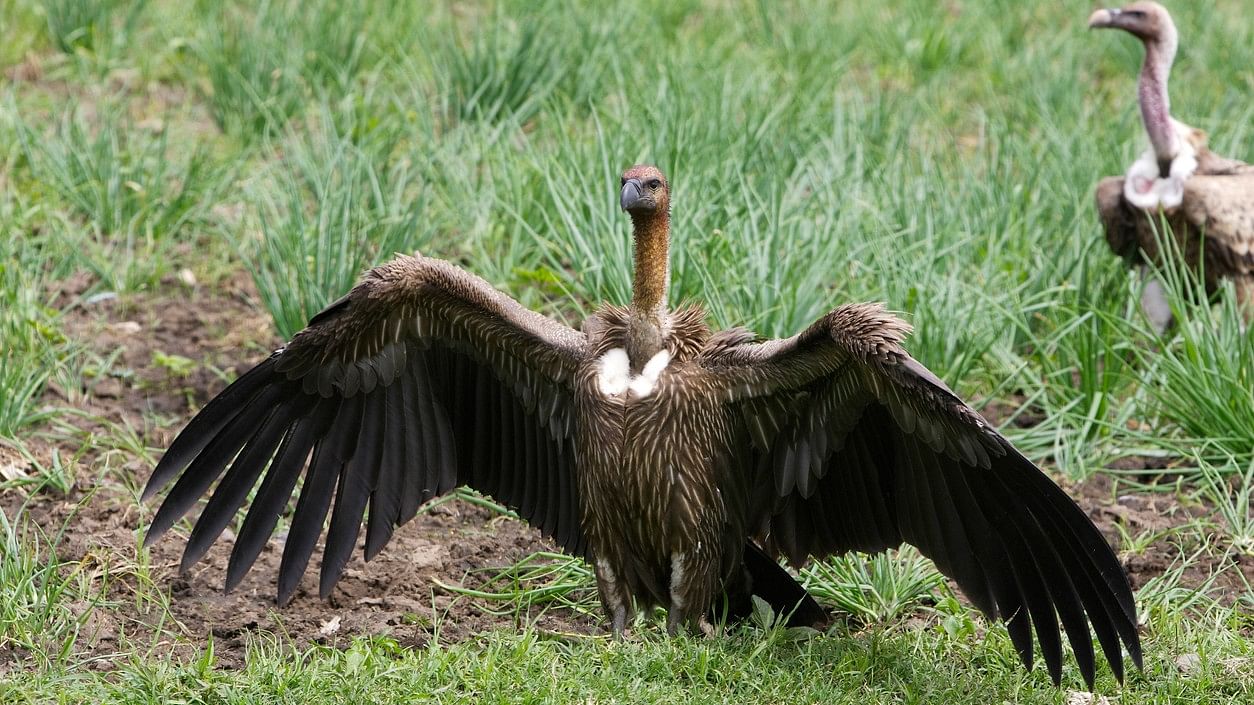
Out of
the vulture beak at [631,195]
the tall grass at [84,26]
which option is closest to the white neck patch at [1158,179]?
the vulture beak at [631,195]

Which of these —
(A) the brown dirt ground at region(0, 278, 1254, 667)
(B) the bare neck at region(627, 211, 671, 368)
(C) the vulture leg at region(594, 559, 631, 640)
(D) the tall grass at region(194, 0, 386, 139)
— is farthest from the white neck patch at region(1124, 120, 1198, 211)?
(D) the tall grass at region(194, 0, 386, 139)

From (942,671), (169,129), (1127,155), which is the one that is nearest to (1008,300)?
(1127,155)

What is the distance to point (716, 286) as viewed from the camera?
511 cm

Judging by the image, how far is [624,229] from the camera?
5320 mm

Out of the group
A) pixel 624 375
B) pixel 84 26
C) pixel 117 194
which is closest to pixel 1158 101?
pixel 624 375

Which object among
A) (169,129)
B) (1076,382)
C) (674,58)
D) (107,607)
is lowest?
(107,607)

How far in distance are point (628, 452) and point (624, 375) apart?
0.20 meters

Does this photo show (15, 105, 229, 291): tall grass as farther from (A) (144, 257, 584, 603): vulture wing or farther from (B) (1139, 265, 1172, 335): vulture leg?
(B) (1139, 265, 1172, 335): vulture leg

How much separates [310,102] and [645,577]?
3452 millimetres

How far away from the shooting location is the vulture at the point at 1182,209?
230 inches

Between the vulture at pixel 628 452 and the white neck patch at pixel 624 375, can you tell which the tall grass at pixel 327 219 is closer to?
the vulture at pixel 628 452

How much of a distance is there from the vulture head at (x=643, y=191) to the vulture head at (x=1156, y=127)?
2454 mm

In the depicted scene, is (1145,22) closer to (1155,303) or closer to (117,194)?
(1155,303)

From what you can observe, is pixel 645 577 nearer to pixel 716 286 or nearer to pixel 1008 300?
pixel 716 286
